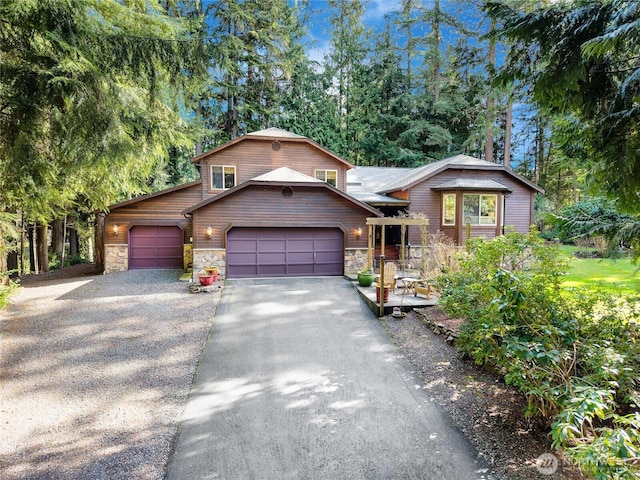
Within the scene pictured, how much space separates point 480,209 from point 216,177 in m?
12.7

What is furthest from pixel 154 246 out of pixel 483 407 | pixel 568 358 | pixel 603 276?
pixel 603 276

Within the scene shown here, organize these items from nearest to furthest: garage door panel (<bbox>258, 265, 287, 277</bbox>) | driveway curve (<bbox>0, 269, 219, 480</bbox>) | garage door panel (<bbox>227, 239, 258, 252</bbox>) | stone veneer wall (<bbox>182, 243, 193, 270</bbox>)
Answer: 1. driveway curve (<bbox>0, 269, 219, 480</bbox>)
2. garage door panel (<bbox>227, 239, 258, 252</bbox>)
3. garage door panel (<bbox>258, 265, 287, 277</bbox>)
4. stone veneer wall (<bbox>182, 243, 193, 270</bbox>)

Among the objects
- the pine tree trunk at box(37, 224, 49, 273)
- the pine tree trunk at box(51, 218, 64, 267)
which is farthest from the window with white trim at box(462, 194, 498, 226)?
the pine tree trunk at box(51, 218, 64, 267)

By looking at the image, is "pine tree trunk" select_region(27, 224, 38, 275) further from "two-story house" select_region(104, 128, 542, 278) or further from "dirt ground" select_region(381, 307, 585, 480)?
"dirt ground" select_region(381, 307, 585, 480)

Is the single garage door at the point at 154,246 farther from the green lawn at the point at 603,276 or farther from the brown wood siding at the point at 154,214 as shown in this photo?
the green lawn at the point at 603,276

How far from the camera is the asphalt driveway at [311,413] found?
3.68 m

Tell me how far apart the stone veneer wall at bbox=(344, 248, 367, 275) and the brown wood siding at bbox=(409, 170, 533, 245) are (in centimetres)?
371

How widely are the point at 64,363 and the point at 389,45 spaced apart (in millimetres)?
30612

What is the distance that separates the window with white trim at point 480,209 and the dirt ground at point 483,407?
1015cm

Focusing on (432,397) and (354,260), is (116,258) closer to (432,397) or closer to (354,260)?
(354,260)

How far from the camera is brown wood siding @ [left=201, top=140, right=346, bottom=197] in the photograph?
51.1ft

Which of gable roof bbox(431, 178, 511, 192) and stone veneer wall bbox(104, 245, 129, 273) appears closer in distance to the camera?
stone veneer wall bbox(104, 245, 129, 273)

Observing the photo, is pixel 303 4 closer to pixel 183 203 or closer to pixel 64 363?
pixel 183 203

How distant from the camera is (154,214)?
1545cm
